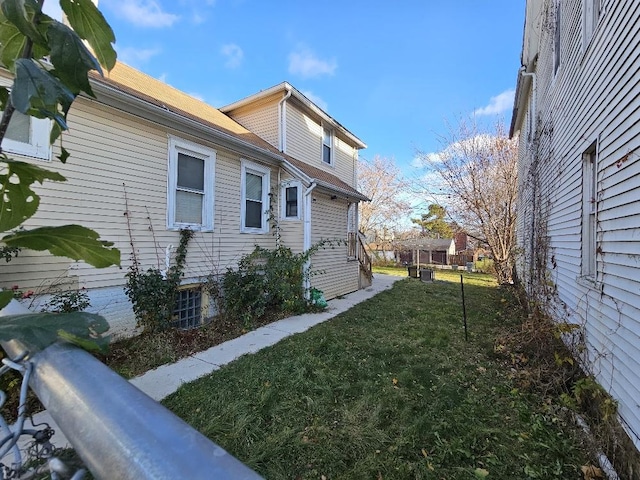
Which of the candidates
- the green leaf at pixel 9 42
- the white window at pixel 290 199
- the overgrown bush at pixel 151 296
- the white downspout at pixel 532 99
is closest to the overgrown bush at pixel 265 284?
the white window at pixel 290 199

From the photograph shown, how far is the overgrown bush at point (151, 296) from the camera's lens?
200 inches

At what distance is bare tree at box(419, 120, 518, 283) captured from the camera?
12.3 metres

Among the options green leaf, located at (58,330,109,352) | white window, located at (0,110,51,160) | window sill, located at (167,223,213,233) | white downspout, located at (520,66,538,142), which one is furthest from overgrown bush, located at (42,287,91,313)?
white downspout, located at (520,66,538,142)

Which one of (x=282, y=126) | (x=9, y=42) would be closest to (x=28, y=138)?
(x=9, y=42)

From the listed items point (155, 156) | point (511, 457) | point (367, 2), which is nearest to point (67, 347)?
point (511, 457)

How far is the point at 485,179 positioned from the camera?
1281 cm

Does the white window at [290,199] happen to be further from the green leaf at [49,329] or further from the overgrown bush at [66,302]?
the green leaf at [49,329]

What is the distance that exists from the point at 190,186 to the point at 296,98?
4.68m

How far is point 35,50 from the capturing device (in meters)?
0.70

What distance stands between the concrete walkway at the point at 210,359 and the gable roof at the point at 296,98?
6.17 meters

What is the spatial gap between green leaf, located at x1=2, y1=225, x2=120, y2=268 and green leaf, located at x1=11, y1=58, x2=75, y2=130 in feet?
0.71

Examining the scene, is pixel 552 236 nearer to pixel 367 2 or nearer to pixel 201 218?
pixel 201 218

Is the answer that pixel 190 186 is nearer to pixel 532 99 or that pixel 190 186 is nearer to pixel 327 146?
pixel 327 146

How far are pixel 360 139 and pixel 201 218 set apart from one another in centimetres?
807
